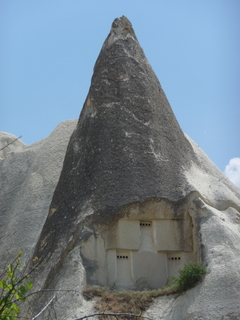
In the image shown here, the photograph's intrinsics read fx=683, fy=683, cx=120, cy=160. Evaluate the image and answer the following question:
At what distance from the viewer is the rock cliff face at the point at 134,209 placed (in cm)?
1561

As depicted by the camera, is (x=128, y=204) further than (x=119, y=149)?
No

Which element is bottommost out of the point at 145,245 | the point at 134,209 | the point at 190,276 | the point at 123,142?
the point at 190,276

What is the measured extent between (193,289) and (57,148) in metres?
11.5

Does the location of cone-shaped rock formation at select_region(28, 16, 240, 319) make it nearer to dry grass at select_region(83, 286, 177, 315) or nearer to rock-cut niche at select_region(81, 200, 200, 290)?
rock-cut niche at select_region(81, 200, 200, 290)

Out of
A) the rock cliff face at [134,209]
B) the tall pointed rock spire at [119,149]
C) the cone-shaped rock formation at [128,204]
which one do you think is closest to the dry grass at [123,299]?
the rock cliff face at [134,209]

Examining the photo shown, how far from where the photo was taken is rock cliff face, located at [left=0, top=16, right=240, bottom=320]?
1561cm

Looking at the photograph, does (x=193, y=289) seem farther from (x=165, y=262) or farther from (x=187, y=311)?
(x=165, y=262)

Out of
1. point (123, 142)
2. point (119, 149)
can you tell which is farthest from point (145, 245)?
point (123, 142)

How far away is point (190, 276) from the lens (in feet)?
51.4

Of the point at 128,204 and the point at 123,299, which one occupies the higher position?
the point at 128,204

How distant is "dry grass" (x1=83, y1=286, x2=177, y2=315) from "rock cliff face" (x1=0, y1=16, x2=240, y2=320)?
0.86 feet

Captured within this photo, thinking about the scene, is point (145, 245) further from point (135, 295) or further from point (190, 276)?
point (190, 276)

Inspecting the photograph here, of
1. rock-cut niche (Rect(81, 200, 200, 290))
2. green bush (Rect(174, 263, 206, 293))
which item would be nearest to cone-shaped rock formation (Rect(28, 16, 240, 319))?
rock-cut niche (Rect(81, 200, 200, 290))

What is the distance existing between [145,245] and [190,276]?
2378 millimetres
